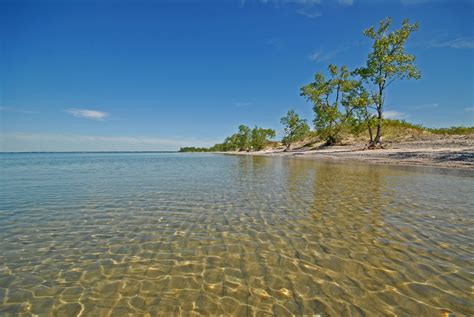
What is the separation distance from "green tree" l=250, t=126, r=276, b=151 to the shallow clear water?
92.8 metres

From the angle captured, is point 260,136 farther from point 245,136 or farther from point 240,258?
point 240,258

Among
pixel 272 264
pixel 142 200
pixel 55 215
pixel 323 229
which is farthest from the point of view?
pixel 142 200

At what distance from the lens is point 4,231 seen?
6398 millimetres

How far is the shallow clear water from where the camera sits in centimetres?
350

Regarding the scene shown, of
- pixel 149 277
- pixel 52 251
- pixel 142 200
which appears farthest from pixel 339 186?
pixel 52 251

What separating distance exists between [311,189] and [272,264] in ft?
26.5

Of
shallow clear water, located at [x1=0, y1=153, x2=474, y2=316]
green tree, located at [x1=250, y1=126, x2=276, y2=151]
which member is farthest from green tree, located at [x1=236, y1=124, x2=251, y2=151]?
shallow clear water, located at [x1=0, y1=153, x2=474, y2=316]

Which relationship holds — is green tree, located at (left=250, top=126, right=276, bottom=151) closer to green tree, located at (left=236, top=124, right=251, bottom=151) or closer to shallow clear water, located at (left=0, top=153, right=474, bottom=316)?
green tree, located at (left=236, top=124, right=251, bottom=151)

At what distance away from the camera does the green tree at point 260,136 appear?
10088 cm

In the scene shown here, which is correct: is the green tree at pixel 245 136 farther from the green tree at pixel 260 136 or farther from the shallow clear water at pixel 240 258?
the shallow clear water at pixel 240 258

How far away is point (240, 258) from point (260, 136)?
98.9 m

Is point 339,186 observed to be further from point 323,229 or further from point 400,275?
point 400,275

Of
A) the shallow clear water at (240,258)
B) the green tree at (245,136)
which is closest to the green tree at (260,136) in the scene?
the green tree at (245,136)

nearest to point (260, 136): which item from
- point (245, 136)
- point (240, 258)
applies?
point (245, 136)
